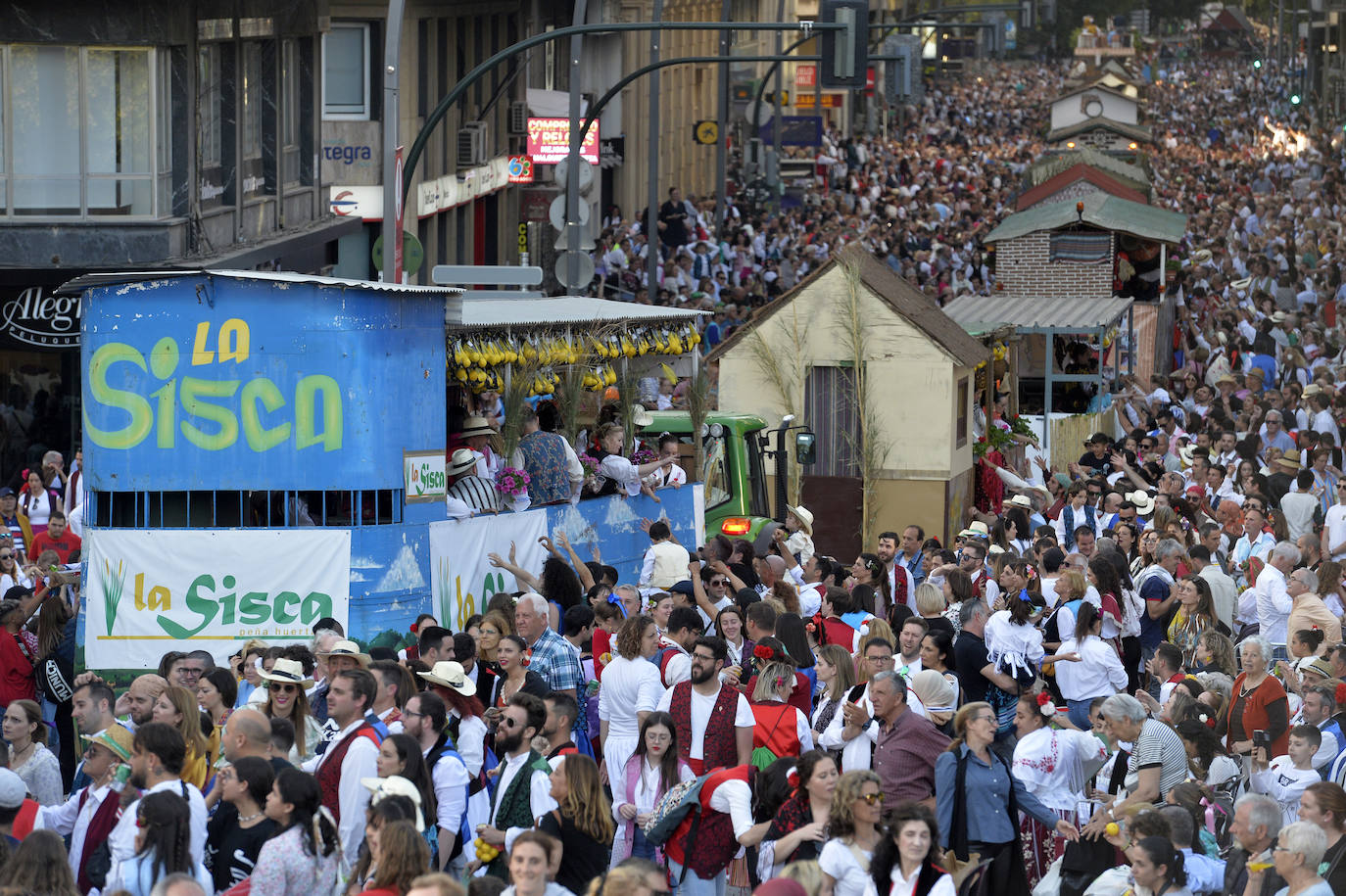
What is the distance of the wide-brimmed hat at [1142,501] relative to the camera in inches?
778

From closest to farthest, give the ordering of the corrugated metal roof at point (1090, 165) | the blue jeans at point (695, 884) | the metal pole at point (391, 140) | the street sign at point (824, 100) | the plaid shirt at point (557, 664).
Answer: the blue jeans at point (695, 884)
the plaid shirt at point (557, 664)
the metal pole at point (391, 140)
the corrugated metal roof at point (1090, 165)
the street sign at point (824, 100)

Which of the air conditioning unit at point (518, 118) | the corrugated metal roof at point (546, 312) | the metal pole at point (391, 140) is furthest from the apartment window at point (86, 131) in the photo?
the air conditioning unit at point (518, 118)

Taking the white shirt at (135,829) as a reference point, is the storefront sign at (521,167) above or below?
above

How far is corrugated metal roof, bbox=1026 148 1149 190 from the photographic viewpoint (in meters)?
44.8

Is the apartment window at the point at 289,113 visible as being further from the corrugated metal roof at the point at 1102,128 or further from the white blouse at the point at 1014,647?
the corrugated metal roof at the point at 1102,128

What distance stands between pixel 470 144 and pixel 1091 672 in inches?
976

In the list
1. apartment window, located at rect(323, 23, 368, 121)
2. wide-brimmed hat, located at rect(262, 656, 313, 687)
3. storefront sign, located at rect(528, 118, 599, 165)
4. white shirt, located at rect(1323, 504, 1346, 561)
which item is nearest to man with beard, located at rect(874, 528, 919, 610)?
white shirt, located at rect(1323, 504, 1346, 561)

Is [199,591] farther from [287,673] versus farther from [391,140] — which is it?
[391,140]

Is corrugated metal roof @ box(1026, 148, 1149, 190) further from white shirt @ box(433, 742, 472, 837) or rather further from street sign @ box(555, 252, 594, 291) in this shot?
white shirt @ box(433, 742, 472, 837)

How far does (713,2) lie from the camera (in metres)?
61.9

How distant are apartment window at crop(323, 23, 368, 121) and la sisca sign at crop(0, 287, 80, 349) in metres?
9.81

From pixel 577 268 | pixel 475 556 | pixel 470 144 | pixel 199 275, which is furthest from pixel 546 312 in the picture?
pixel 470 144

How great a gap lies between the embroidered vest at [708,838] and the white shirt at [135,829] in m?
2.00

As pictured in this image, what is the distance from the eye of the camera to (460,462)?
14.5 m
